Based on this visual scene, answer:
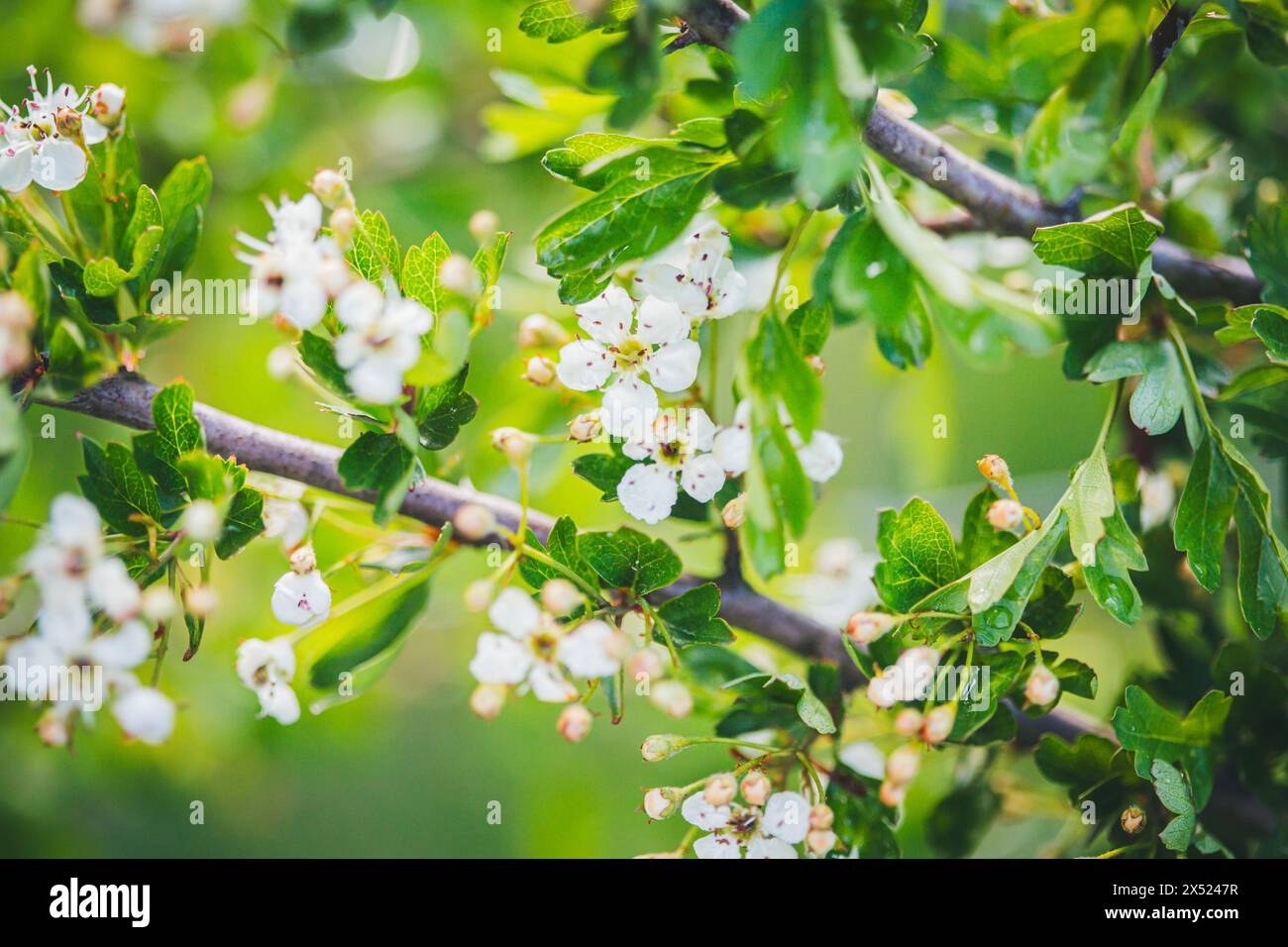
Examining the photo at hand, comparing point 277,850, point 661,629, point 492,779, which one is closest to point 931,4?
point 661,629

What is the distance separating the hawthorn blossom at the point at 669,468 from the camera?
518 mm

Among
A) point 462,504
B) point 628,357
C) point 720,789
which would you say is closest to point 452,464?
point 462,504

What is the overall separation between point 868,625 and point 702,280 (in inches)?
8.2

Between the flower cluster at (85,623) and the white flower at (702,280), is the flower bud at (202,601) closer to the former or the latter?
the flower cluster at (85,623)

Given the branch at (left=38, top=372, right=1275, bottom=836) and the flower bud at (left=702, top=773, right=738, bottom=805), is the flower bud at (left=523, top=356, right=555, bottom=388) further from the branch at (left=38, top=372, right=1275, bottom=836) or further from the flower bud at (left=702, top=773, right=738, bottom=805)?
the flower bud at (left=702, top=773, right=738, bottom=805)

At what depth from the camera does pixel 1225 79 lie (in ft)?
2.60

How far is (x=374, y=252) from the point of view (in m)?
0.50

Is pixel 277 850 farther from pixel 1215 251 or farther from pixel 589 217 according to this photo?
pixel 1215 251

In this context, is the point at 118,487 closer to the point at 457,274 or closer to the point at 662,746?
the point at 457,274

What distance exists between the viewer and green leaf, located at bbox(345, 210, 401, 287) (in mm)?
504

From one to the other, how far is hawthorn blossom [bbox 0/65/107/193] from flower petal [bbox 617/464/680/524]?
1.13 ft

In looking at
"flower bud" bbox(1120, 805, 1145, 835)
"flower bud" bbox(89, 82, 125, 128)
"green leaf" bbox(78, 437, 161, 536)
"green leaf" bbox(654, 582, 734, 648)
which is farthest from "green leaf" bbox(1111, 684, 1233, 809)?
"flower bud" bbox(89, 82, 125, 128)

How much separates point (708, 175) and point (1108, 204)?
1.11 feet

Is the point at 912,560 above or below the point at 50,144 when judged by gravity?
below
